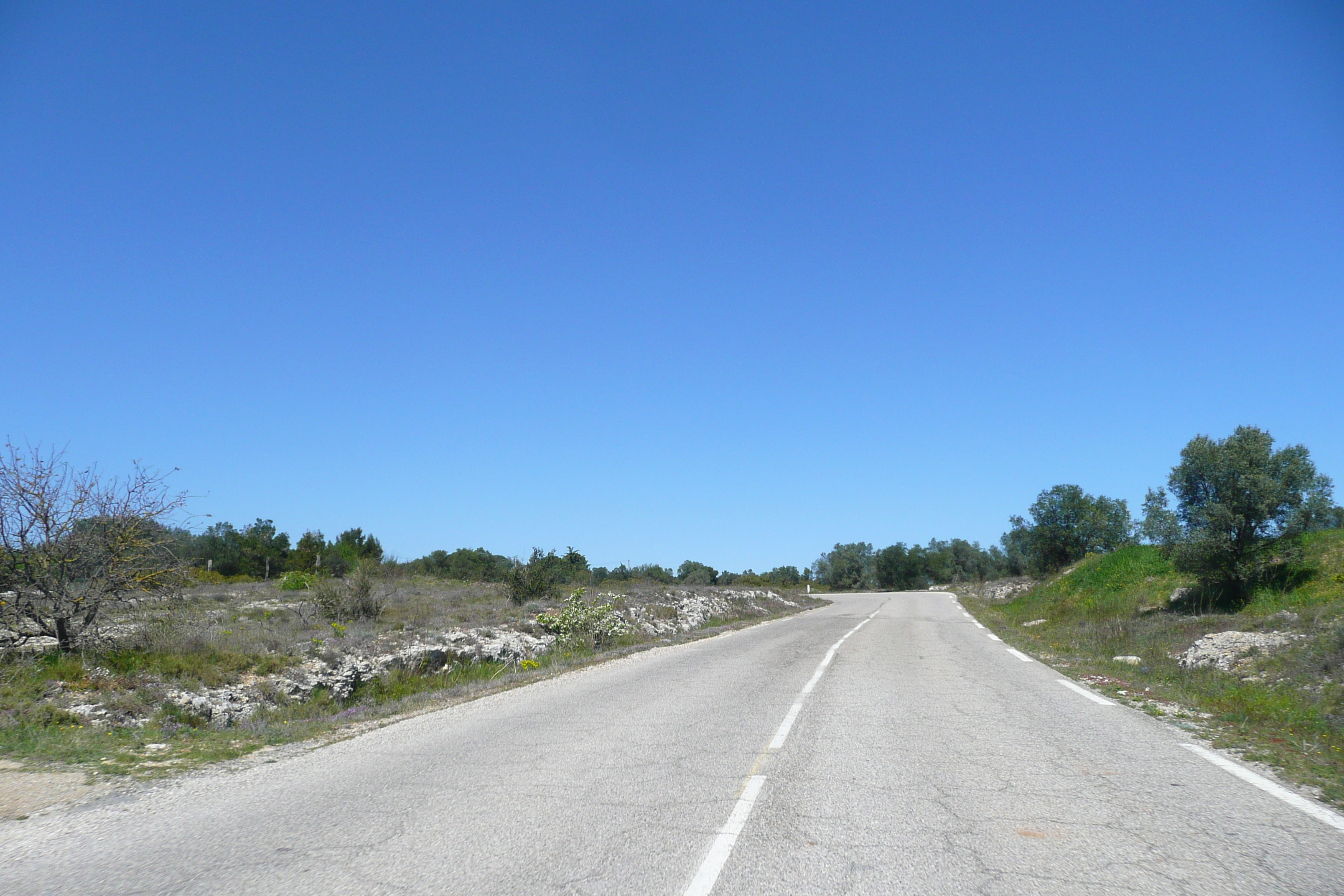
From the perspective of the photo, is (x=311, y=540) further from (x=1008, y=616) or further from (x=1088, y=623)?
(x=1088, y=623)

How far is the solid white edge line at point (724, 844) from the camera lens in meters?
4.12

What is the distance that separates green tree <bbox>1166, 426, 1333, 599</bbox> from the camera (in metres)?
20.3

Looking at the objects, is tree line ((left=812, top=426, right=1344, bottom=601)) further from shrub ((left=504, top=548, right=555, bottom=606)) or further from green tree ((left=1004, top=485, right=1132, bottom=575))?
green tree ((left=1004, top=485, right=1132, bottom=575))

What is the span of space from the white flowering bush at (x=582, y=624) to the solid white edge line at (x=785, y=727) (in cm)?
1080

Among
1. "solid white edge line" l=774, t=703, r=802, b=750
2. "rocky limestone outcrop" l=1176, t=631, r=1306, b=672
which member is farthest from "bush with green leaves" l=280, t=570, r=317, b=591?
"rocky limestone outcrop" l=1176, t=631, r=1306, b=672

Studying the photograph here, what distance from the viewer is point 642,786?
6.27 meters

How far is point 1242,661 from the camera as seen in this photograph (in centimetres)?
1341

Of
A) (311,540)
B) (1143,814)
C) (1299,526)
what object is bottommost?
(1143,814)

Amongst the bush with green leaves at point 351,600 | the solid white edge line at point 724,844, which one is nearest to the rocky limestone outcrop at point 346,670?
the bush with green leaves at point 351,600

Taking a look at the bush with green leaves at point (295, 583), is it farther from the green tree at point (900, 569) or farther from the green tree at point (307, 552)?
the green tree at point (900, 569)

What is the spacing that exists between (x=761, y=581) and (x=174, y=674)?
68840 mm

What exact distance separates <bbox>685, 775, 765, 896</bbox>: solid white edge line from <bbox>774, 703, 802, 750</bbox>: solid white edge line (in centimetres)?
147

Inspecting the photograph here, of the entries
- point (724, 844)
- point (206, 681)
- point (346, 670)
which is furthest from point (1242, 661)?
point (206, 681)

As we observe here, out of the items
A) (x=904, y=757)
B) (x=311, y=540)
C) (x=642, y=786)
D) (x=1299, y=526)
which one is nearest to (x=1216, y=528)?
(x=1299, y=526)
